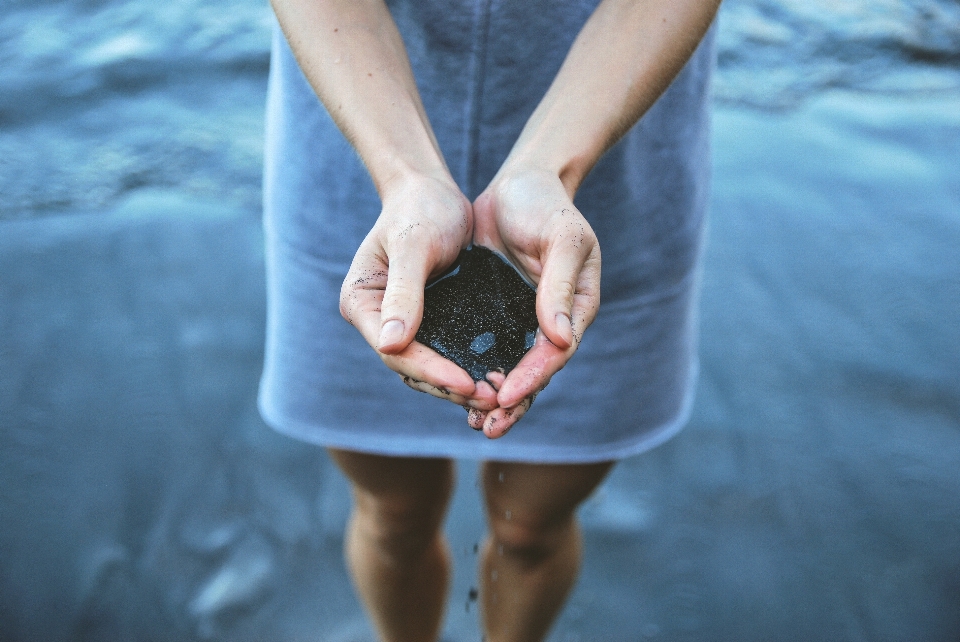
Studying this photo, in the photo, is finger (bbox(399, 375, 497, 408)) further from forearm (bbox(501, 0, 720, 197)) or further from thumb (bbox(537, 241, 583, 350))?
forearm (bbox(501, 0, 720, 197))

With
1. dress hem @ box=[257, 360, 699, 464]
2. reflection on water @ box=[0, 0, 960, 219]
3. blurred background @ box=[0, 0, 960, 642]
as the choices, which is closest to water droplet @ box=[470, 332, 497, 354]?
dress hem @ box=[257, 360, 699, 464]

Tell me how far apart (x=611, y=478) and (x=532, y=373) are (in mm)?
1817

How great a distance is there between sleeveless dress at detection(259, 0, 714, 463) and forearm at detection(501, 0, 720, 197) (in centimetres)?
4

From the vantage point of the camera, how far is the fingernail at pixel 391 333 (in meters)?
1.06

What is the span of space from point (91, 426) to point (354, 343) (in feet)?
5.38

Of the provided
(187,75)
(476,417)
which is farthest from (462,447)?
(187,75)

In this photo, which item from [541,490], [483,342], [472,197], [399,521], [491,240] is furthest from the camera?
[399,521]

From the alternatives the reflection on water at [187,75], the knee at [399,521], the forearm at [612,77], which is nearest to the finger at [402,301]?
the forearm at [612,77]

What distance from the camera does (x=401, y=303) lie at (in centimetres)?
109

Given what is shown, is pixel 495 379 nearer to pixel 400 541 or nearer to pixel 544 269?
pixel 544 269

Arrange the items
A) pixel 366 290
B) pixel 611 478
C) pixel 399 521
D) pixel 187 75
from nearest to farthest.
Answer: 1. pixel 366 290
2. pixel 399 521
3. pixel 611 478
4. pixel 187 75

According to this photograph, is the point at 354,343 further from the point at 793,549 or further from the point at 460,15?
the point at 793,549

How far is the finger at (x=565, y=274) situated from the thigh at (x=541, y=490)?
579 millimetres

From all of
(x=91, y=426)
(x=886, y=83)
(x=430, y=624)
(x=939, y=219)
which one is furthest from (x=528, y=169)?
(x=886, y=83)
